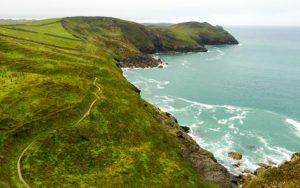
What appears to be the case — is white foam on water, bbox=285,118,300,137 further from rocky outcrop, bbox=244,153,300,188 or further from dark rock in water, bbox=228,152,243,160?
rocky outcrop, bbox=244,153,300,188

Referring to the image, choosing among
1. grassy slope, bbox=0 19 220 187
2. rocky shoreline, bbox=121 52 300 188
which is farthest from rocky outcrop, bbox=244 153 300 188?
grassy slope, bbox=0 19 220 187

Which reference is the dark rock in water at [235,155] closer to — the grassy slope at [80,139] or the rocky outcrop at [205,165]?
the rocky outcrop at [205,165]

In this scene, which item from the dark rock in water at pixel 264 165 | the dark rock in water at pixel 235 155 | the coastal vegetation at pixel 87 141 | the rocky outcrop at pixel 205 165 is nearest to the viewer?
the coastal vegetation at pixel 87 141

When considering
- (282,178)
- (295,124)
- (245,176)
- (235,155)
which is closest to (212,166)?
(245,176)

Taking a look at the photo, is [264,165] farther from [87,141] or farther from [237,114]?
[87,141]

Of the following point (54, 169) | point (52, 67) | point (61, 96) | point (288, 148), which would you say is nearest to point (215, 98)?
point (288, 148)

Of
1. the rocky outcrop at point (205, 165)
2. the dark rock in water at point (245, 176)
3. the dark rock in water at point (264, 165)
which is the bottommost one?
the dark rock in water at point (245, 176)

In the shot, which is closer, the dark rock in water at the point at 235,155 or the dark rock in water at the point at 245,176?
the dark rock in water at the point at 245,176

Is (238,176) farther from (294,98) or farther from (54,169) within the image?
(294,98)

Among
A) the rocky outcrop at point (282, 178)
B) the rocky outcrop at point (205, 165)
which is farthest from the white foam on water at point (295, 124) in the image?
the rocky outcrop at point (282, 178)

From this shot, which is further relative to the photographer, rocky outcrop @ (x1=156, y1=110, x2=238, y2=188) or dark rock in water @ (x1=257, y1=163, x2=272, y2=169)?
dark rock in water @ (x1=257, y1=163, x2=272, y2=169)
